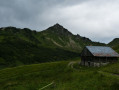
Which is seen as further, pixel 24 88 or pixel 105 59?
pixel 105 59

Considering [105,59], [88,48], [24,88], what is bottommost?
[24,88]

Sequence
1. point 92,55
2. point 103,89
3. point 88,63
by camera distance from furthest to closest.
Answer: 1. point 88,63
2. point 92,55
3. point 103,89

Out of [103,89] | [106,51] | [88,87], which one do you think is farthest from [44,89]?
[106,51]

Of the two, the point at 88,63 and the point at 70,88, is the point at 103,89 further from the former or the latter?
the point at 88,63

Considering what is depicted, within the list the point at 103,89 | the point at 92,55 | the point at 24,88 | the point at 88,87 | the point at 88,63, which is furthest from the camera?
the point at 88,63

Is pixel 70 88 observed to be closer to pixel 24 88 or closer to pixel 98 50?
pixel 24 88

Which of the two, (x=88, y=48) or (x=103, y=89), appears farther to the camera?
(x=88, y=48)

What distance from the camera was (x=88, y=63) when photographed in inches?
2948

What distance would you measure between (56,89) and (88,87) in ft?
19.8

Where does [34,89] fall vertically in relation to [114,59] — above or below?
below

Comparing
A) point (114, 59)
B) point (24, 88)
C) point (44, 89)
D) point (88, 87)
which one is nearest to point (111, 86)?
point (88, 87)

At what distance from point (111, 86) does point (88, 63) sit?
1807 inches

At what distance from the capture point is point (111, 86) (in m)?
29.2

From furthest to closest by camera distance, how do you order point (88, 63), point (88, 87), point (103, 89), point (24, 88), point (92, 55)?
1. point (88, 63)
2. point (92, 55)
3. point (24, 88)
4. point (88, 87)
5. point (103, 89)
